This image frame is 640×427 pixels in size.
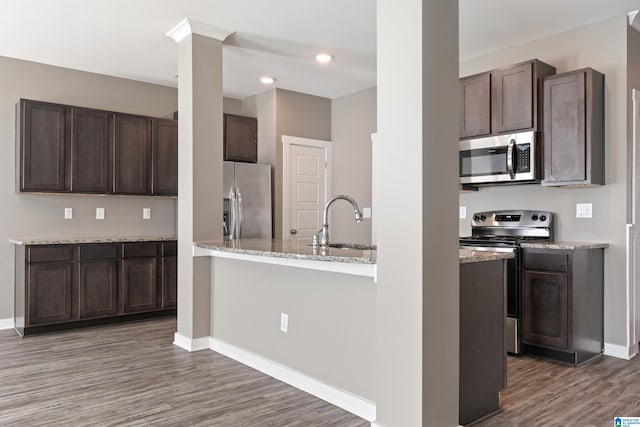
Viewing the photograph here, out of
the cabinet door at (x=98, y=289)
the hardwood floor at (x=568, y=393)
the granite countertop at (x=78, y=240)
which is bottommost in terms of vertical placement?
the hardwood floor at (x=568, y=393)

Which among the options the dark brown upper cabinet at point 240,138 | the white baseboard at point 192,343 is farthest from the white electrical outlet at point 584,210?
the dark brown upper cabinet at point 240,138

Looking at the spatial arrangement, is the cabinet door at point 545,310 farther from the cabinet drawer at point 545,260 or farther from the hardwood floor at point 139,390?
the hardwood floor at point 139,390

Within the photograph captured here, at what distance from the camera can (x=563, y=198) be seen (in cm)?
410

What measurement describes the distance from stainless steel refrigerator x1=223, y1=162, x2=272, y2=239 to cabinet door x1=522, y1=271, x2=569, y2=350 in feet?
9.57

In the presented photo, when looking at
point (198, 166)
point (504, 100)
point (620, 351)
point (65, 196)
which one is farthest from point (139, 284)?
point (620, 351)

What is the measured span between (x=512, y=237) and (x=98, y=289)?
3881 mm

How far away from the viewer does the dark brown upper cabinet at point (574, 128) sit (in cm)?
374

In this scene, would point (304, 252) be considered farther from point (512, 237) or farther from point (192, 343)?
point (512, 237)

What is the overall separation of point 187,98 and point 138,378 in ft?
7.10

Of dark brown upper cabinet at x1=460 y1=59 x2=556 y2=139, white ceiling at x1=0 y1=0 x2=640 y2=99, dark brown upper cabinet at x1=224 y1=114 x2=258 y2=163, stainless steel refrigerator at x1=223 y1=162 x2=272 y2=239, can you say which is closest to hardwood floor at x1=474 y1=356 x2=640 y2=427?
dark brown upper cabinet at x1=460 y1=59 x2=556 y2=139

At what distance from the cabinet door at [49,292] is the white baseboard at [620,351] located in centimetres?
465

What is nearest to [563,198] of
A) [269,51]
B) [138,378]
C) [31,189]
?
[269,51]

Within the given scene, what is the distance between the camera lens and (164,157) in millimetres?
5414

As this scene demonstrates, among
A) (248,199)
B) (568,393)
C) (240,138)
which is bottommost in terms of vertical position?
(568,393)
